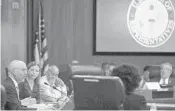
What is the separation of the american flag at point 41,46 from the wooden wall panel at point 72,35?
21 cm

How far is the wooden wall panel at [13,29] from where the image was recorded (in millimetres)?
2582

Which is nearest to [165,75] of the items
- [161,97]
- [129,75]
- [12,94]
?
[161,97]

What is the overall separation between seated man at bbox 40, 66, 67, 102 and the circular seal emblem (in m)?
1.62

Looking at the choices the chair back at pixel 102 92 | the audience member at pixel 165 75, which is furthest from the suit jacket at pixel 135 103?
the audience member at pixel 165 75

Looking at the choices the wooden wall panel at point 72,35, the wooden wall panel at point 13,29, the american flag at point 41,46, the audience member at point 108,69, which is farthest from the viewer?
the wooden wall panel at point 72,35

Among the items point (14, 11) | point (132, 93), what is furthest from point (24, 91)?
point (14, 11)

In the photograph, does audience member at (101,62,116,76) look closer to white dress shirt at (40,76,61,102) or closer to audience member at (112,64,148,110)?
audience member at (112,64,148,110)

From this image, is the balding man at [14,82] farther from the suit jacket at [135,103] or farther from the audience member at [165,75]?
the audience member at [165,75]

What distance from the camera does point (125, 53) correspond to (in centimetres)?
357

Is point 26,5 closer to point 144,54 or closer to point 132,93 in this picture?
point 144,54

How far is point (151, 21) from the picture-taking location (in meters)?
3.66

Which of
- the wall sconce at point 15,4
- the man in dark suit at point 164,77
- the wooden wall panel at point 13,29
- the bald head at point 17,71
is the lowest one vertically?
the man in dark suit at point 164,77

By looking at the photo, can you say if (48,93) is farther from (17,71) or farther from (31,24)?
(31,24)

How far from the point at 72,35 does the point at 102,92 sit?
2507 mm
